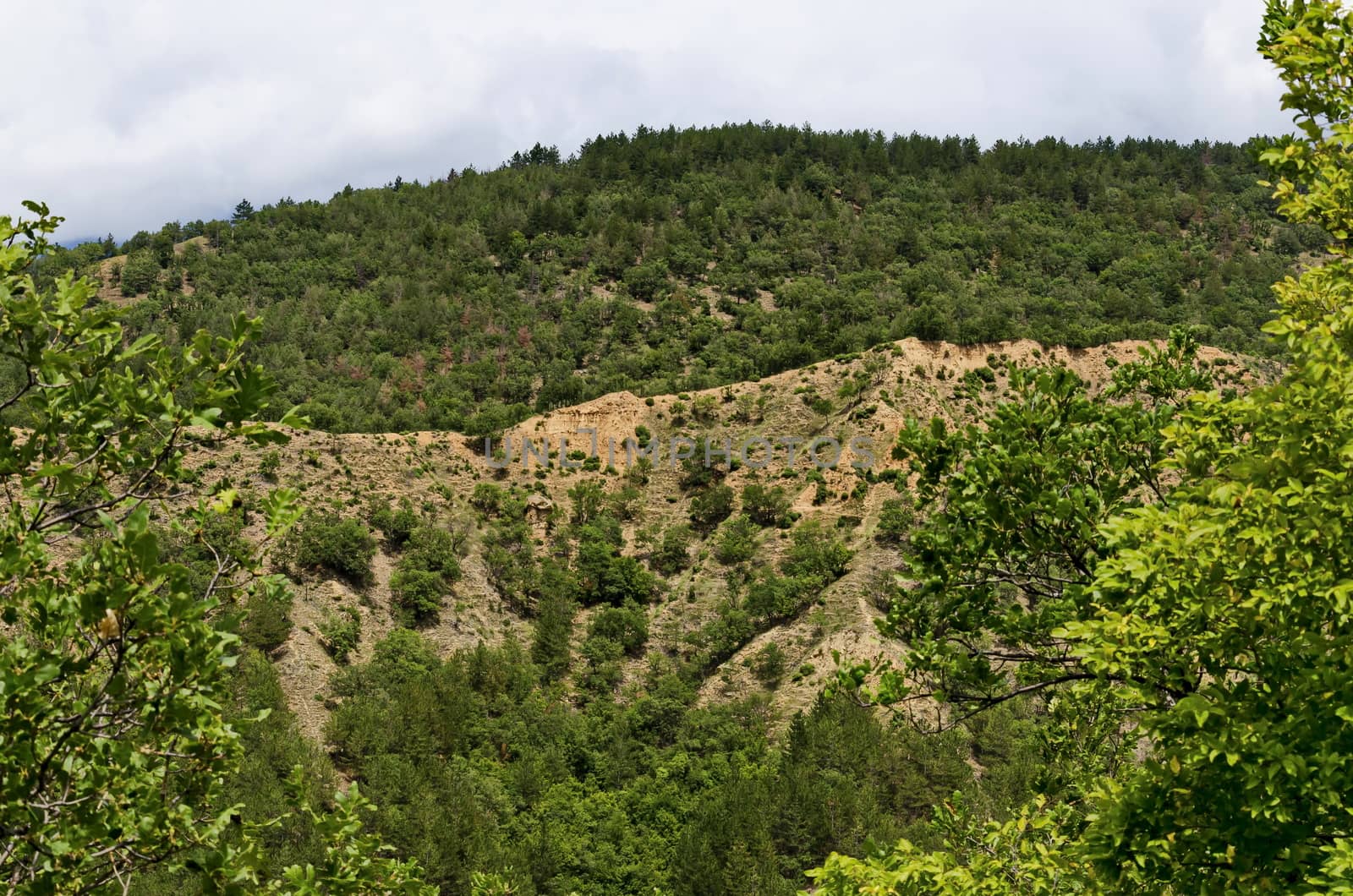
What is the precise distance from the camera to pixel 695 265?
4144 inches

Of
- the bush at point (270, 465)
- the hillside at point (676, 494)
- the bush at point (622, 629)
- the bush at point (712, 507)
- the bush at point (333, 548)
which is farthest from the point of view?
the bush at point (712, 507)

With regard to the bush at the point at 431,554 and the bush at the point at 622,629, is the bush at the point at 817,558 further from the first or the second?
the bush at the point at 431,554

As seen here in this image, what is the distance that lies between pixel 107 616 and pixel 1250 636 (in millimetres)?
6468

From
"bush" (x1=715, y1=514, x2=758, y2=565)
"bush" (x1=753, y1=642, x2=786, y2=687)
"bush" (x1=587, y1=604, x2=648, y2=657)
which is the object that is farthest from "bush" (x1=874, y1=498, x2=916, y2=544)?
"bush" (x1=587, y1=604, x2=648, y2=657)

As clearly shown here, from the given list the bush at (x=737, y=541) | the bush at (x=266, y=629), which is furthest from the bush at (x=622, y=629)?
the bush at (x=266, y=629)

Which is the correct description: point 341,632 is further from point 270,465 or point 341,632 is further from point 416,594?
point 270,465

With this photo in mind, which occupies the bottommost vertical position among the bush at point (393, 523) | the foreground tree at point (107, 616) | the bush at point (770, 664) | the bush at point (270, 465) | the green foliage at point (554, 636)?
the bush at point (770, 664)

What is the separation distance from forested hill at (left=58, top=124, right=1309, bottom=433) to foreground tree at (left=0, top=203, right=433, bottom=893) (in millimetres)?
68725

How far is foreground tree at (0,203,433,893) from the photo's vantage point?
4734mm

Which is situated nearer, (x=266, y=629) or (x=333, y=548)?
(x=266, y=629)

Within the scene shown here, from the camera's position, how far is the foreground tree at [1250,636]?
→ 207 inches

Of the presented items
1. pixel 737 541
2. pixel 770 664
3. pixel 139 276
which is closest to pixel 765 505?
pixel 737 541

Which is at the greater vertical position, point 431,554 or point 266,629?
point 431,554

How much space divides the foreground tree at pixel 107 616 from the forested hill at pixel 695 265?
68.7 metres
